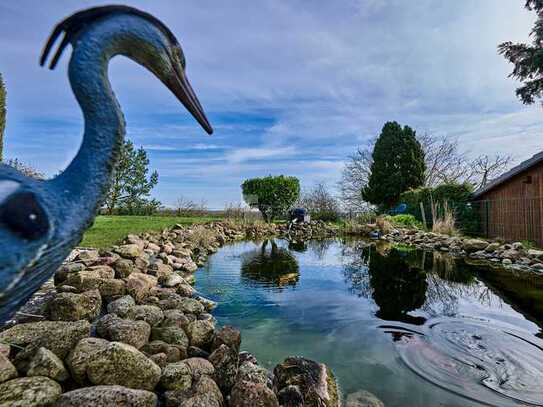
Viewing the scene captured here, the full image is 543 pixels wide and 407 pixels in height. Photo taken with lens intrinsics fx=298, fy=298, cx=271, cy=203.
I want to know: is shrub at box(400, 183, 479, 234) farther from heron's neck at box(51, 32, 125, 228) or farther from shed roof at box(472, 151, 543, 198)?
heron's neck at box(51, 32, 125, 228)

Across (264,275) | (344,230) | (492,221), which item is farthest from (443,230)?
(264,275)

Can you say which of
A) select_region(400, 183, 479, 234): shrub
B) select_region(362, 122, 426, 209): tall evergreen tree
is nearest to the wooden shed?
select_region(400, 183, 479, 234): shrub

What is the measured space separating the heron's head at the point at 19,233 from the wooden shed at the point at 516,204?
10.5 metres

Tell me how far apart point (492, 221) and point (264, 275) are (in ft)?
31.9

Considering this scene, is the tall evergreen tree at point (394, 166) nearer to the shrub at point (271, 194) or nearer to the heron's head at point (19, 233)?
the shrub at point (271, 194)

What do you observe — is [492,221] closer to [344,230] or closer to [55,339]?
[344,230]

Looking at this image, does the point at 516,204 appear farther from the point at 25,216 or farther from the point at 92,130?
the point at 25,216

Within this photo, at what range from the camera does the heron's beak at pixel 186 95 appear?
1.37 metres

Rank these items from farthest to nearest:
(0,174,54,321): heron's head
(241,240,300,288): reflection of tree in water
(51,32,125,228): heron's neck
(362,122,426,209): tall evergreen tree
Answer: (362,122,426,209): tall evergreen tree
(241,240,300,288): reflection of tree in water
(51,32,125,228): heron's neck
(0,174,54,321): heron's head

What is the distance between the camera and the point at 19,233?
91 cm

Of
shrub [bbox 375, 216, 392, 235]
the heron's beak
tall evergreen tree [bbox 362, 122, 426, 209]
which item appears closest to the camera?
the heron's beak

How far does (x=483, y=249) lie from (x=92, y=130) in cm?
898

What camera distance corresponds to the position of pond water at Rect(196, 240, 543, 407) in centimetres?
200

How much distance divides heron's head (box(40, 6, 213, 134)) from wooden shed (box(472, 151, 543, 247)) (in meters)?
10.0
